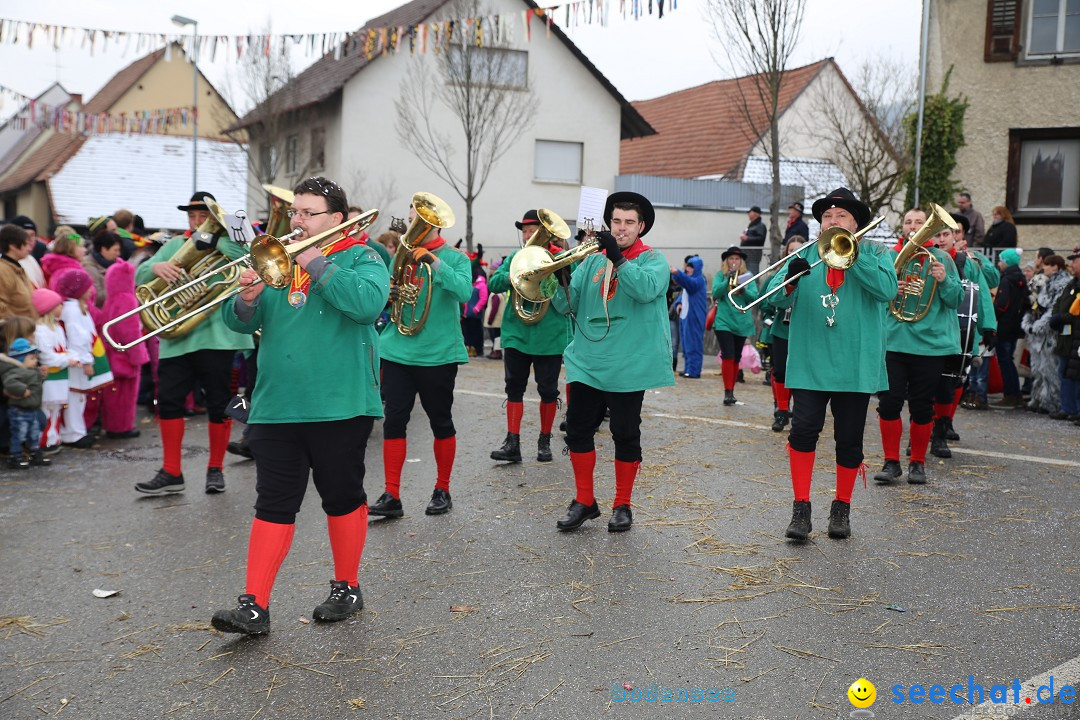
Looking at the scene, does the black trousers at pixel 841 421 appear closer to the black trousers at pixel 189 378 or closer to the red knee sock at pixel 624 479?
the red knee sock at pixel 624 479

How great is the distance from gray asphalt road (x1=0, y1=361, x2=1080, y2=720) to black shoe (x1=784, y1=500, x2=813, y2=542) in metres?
0.09

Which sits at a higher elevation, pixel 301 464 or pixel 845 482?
pixel 301 464

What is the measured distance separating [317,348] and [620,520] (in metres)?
2.37

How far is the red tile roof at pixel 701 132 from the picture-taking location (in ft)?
92.8

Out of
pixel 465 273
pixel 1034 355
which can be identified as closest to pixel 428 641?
pixel 465 273

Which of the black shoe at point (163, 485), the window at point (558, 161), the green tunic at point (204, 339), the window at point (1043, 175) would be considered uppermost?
the window at point (558, 161)

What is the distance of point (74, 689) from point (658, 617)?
2382 mm

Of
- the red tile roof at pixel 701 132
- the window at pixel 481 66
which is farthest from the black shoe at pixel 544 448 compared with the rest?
the red tile roof at pixel 701 132

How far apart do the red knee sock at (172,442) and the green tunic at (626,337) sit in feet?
9.32

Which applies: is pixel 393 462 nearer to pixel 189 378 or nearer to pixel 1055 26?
pixel 189 378

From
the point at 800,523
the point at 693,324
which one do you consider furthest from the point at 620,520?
the point at 693,324

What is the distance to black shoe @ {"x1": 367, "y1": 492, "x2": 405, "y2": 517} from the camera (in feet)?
20.0

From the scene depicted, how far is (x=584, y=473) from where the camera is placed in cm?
594

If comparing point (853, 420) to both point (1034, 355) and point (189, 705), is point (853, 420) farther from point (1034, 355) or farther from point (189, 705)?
point (1034, 355)
